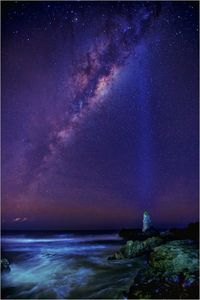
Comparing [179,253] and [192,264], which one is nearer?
[192,264]

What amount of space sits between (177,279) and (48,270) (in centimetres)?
750

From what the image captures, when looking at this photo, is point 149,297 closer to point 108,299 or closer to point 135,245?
point 108,299

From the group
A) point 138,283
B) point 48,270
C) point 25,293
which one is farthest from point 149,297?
point 48,270

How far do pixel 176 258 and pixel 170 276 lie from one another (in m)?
0.85

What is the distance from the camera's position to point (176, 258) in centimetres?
857

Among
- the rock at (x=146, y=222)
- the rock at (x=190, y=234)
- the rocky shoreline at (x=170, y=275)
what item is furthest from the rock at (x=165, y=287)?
the rock at (x=146, y=222)

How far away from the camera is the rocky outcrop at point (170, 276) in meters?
7.05

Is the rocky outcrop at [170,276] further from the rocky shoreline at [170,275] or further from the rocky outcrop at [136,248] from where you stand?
the rocky outcrop at [136,248]

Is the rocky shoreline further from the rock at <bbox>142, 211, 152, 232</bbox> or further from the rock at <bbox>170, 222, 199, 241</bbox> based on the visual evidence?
the rock at <bbox>142, 211, 152, 232</bbox>

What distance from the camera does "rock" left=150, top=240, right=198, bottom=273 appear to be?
26.5ft

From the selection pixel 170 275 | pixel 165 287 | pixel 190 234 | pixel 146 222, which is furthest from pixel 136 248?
pixel 146 222

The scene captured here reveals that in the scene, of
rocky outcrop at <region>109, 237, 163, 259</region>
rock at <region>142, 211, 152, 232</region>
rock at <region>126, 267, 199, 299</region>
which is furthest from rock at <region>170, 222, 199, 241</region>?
rock at <region>142, 211, 152, 232</region>

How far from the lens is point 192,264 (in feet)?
26.5

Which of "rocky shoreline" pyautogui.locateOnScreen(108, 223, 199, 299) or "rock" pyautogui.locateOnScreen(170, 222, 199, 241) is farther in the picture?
"rock" pyautogui.locateOnScreen(170, 222, 199, 241)
